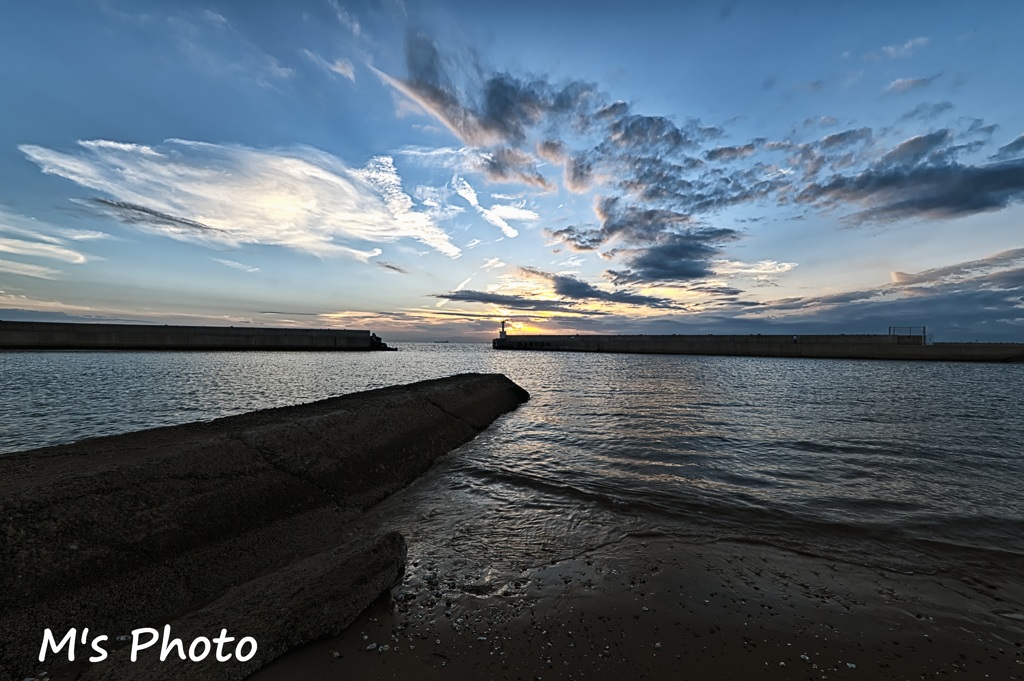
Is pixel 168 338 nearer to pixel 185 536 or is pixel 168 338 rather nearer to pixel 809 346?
pixel 185 536

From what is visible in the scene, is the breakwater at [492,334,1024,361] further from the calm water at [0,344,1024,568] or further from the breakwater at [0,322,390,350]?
the calm water at [0,344,1024,568]

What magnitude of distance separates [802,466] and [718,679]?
8982 millimetres

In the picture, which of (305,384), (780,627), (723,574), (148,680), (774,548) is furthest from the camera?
(305,384)

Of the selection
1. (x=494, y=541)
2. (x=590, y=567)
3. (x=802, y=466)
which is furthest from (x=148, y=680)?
(x=802, y=466)

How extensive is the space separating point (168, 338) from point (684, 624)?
331ft

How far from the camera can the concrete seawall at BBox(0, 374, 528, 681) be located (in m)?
3.80

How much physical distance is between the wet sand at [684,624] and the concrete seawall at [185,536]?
578mm

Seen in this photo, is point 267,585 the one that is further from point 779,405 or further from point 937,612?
point 779,405

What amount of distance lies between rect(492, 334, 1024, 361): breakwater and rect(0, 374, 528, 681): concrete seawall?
9505 cm

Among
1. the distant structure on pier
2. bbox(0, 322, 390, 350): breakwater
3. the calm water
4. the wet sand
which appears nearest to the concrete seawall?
the wet sand

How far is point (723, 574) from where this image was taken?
5.21 meters

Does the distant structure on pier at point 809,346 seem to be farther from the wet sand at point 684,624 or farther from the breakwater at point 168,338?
the wet sand at point 684,624

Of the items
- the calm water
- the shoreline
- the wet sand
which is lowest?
the calm water

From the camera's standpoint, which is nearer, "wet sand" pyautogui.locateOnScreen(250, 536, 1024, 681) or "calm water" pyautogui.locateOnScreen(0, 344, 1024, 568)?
"wet sand" pyautogui.locateOnScreen(250, 536, 1024, 681)
